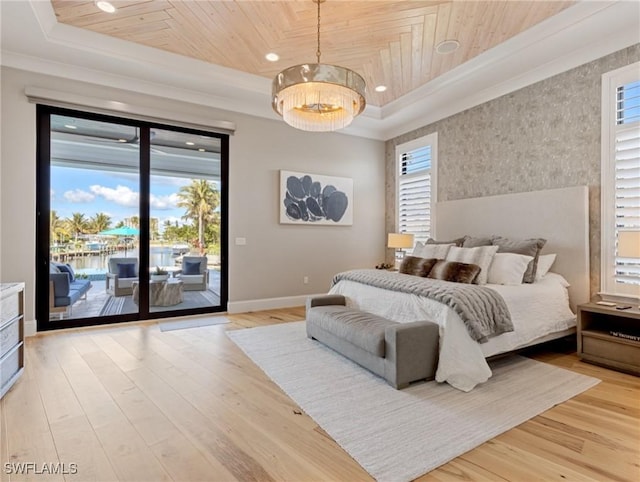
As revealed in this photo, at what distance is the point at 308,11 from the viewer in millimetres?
3096

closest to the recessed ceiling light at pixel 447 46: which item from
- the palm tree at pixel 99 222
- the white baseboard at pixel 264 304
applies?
the white baseboard at pixel 264 304

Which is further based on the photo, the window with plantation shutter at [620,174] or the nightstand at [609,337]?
the window with plantation shutter at [620,174]

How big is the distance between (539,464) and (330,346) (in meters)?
1.87

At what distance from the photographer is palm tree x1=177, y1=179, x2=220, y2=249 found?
15.8ft

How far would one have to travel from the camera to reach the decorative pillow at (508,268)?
3.34 meters

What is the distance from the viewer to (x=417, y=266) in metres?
3.75

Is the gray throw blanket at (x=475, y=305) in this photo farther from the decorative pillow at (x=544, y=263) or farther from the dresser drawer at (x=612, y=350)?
the decorative pillow at (x=544, y=263)

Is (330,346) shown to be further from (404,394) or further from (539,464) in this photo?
(539,464)

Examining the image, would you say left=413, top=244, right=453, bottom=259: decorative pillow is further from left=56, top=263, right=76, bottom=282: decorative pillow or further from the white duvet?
left=56, top=263, right=76, bottom=282: decorative pillow

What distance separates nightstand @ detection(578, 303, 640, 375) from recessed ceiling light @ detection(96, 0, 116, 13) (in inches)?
206

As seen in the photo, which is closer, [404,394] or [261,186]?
[404,394]

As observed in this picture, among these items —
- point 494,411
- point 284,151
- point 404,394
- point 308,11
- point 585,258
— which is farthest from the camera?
point 284,151

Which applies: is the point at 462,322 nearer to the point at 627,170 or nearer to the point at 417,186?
the point at 627,170

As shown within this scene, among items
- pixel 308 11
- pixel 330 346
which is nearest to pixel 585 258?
pixel 330 346
